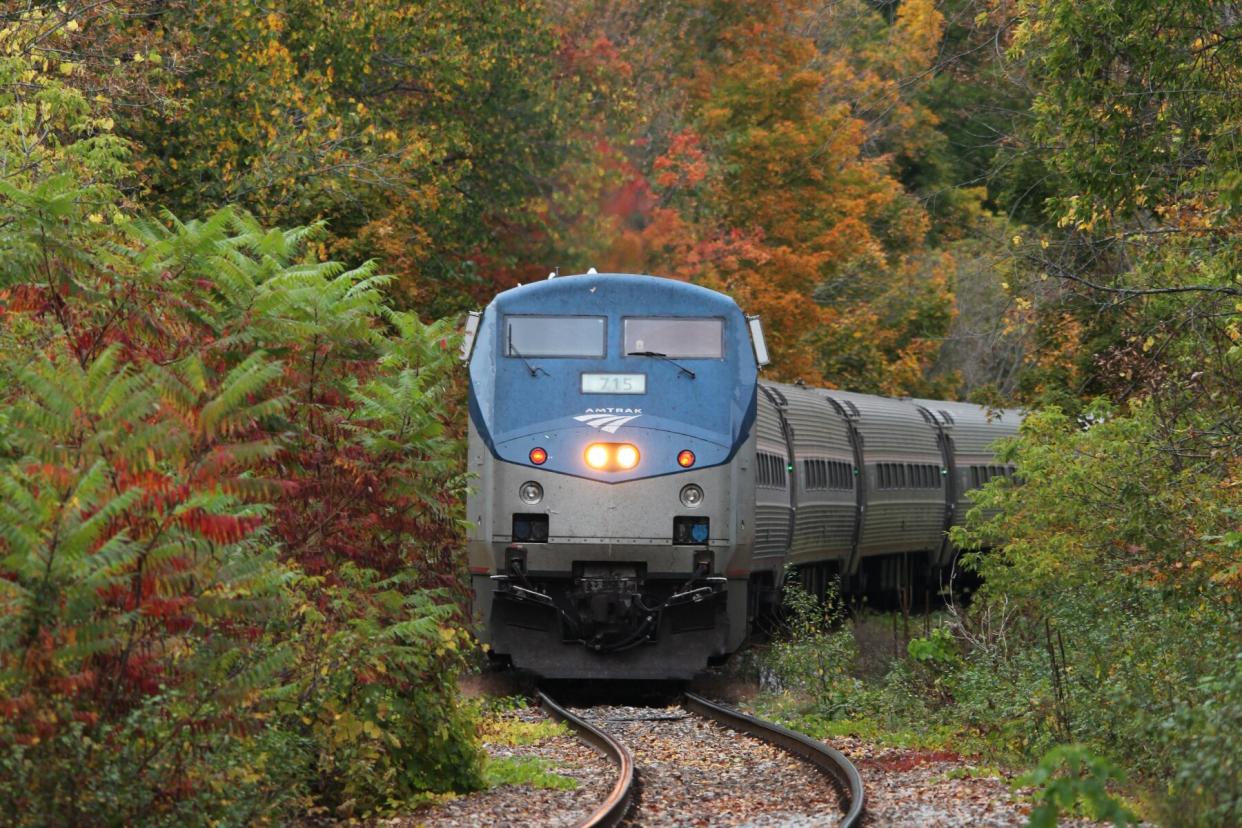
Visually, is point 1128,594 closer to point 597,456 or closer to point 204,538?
point 597,456

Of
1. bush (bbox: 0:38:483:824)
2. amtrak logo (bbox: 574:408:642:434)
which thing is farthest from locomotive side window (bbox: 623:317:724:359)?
bush (bbox: 0:38:483:824)

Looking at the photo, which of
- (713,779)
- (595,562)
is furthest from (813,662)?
(713,779)

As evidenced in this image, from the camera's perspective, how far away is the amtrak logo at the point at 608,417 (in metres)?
16.7

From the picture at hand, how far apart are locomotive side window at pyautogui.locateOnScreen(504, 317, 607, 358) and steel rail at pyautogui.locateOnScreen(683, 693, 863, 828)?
3.45 meters

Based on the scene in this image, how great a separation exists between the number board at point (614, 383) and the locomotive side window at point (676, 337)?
308 millimetres

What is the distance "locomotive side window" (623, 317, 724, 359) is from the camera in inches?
681

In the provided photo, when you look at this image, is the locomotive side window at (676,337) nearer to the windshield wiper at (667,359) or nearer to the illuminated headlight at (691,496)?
the windshield wiper at (667,359)

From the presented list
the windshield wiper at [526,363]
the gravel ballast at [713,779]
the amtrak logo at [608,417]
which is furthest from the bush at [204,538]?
the amtrak logo at [608,417]

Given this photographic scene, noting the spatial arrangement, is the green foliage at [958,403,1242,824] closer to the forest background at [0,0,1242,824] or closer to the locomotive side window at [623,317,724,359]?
the forest background at [0,0,1242,824]

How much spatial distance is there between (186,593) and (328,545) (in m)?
3.18

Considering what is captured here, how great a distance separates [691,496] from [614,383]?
1317 mm

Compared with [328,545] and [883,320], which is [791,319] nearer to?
[883,320]

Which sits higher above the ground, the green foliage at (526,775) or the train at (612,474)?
the train at (612,474)

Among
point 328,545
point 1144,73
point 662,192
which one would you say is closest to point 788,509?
point 1144,73
